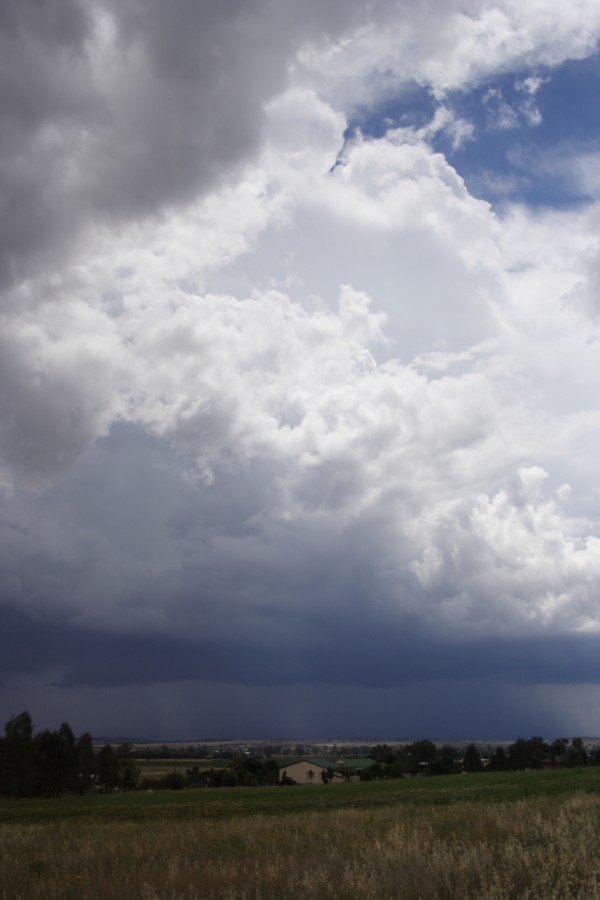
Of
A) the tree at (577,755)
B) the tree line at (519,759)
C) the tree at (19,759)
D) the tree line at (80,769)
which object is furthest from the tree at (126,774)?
the tree at (577,755)

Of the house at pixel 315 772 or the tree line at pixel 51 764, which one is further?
the house at pixel 315 772

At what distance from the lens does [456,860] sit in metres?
12.0

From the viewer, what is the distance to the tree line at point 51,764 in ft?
352

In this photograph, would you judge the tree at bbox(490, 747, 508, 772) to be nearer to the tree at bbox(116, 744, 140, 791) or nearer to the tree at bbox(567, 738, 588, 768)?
the tree at bbox(567, 738, 588, 768)

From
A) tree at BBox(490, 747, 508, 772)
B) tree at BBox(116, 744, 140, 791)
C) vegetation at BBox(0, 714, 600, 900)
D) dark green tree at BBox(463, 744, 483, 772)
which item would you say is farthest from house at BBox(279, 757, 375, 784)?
vegetation at BBox(0, 714, 600, 900)

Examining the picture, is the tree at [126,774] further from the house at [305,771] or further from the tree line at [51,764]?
the house at [305,771]

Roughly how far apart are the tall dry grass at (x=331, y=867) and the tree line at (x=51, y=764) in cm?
10154

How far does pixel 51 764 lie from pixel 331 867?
113 metres

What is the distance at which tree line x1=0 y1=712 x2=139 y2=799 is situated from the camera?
107 m

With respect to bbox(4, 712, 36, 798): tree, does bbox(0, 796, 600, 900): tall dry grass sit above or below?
above

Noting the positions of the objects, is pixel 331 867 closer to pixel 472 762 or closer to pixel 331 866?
pixel 331 866

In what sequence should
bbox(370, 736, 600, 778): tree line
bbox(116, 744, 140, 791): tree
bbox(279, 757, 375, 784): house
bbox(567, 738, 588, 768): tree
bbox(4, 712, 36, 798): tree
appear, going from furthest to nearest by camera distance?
bbox(567, 738, 588, 768): tree
bbox(370, 736, 600, 778): tree line
bbox(279, 757, 375, 784): house
bbox(116, 744, 140, 791): tree
bbox(4, 712, 36, 798): tree

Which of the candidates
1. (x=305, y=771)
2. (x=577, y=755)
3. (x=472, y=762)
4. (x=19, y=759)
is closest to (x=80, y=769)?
(x=19, y=759)

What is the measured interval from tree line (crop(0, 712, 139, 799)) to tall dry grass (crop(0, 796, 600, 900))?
10154cm
